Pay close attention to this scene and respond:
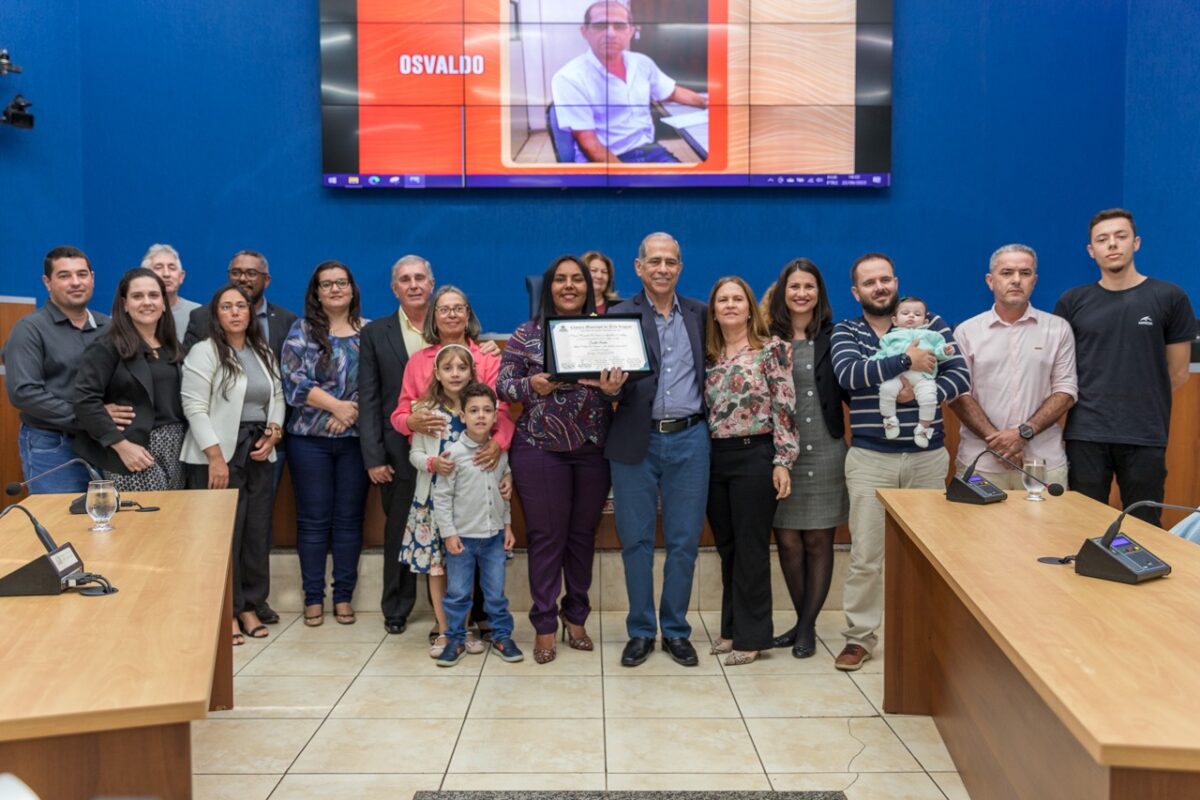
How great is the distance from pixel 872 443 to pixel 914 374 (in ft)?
1.12

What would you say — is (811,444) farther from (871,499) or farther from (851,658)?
(851,658)

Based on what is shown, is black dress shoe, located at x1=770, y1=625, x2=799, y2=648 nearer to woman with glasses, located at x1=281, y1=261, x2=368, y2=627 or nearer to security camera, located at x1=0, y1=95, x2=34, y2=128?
woman with glasses, located at x1=281, y1=261, x2=368, y2=627

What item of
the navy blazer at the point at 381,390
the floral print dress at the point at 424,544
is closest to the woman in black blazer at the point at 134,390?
the navy blazer at the point at 381,390

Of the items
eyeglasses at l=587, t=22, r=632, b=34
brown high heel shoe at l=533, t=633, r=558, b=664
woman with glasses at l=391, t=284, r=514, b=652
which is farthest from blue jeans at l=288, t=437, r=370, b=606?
eyeglasses at l=587, t=22, r=632, b=34

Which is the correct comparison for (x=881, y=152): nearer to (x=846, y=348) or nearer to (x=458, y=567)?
(x=846, y=348)

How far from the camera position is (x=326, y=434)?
4629 mm

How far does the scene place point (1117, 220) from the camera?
13.3 ft

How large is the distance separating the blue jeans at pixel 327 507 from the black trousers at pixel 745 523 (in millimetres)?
1643

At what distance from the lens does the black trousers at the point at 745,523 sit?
13.4ft

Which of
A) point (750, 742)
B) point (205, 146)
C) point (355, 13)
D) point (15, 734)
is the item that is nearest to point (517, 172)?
point (355, 13)

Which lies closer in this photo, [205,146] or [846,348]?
[846,348]

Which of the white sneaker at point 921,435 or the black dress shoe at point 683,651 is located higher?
the white sneaker at point 921,435

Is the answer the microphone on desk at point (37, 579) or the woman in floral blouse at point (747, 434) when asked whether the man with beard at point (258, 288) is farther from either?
the microphone on desk at point (37, 579)

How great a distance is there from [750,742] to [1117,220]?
2.46 meters
